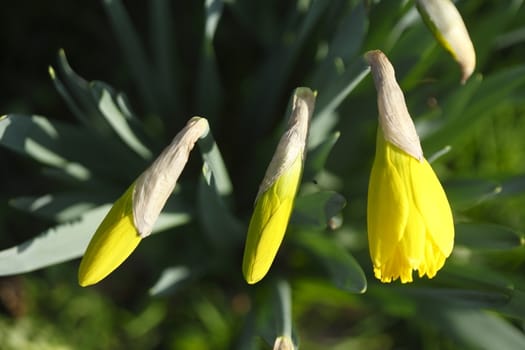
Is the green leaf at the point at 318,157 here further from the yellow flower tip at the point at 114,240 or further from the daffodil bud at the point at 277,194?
the yellow flower tip at the point at 114,240

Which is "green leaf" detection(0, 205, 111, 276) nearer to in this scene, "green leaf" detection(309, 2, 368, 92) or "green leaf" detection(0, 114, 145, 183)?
"green leaf" detection(0, 114, 145, 183)

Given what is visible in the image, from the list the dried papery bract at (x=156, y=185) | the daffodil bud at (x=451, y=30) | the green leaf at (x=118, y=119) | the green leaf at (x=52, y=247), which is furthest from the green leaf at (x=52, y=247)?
the daffodil bud at (x=451, y=30)

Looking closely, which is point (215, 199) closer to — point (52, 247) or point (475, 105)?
point (52, 247)

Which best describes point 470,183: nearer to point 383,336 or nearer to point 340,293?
point 340,293

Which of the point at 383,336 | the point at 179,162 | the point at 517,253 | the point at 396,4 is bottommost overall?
the point at 383,336

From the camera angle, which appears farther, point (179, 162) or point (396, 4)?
point (396, 4)

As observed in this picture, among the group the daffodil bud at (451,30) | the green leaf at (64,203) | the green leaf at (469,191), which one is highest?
the daffodil bud at (451,30)

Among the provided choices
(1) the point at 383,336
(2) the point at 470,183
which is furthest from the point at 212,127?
(1) the point at 383,336
